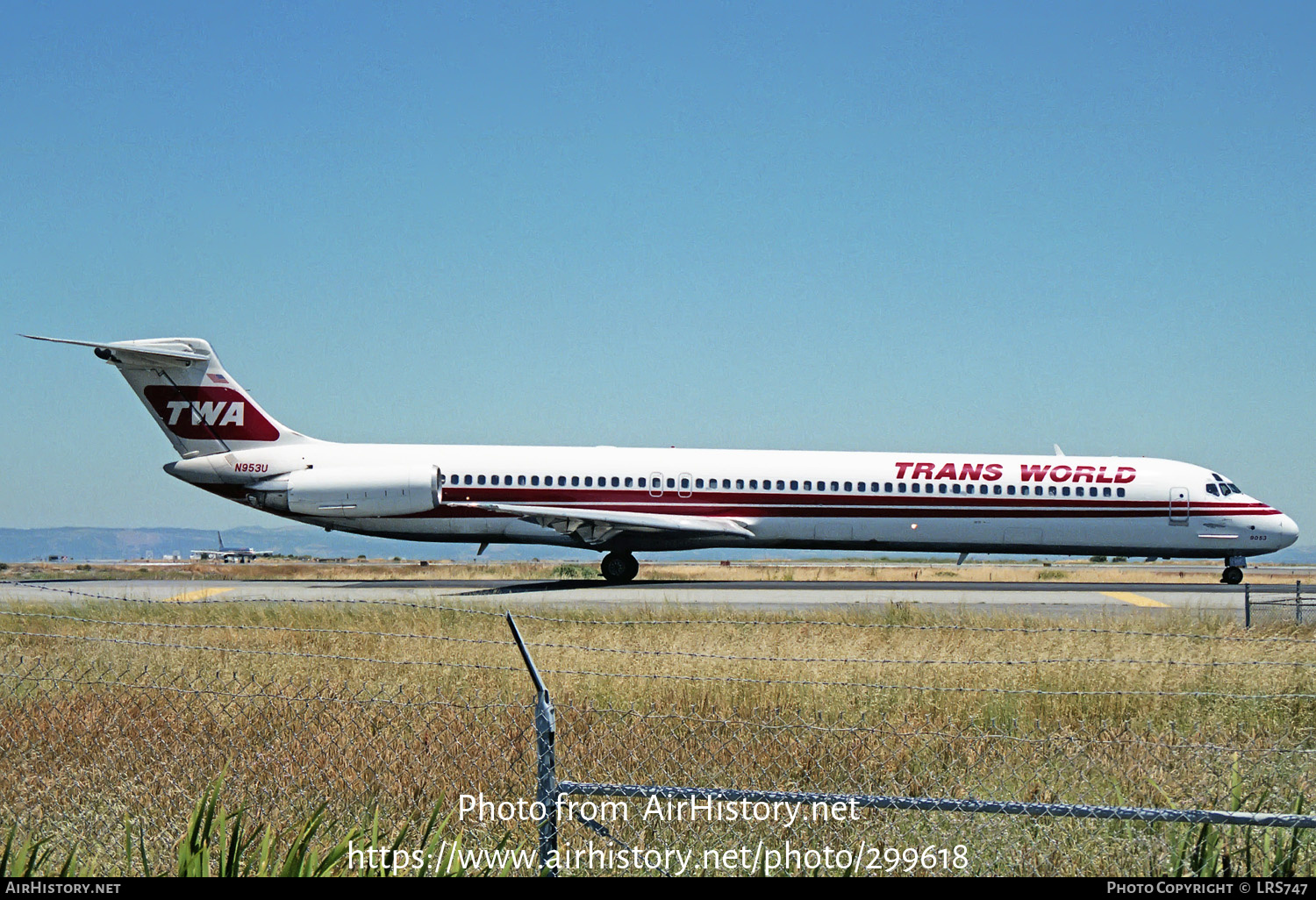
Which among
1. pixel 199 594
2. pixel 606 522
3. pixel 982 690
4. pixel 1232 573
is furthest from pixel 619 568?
pixel 982 690

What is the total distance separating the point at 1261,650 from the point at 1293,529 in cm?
1656

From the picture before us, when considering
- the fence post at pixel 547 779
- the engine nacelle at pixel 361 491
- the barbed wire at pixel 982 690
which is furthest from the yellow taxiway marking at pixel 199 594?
the fence post at pixel 547 779

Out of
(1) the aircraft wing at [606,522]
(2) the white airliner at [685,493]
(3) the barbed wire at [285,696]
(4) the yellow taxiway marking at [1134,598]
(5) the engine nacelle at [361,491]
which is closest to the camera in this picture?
(3) the barbed wire at [285,696]

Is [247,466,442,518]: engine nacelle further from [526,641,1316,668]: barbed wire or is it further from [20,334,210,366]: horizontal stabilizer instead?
[526,641,1316,668]: barbed wire

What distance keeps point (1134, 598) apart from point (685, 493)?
9708mm

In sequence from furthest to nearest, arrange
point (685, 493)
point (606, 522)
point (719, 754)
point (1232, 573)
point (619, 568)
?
point (1232, 573)
point (619, 568)
point (685, 493)
point (606, 522)
point (719, 754)

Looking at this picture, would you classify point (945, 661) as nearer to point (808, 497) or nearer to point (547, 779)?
point (547, 779)

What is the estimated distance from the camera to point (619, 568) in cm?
2669

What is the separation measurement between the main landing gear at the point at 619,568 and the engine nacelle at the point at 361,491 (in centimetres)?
422

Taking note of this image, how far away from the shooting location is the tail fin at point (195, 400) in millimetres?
26422

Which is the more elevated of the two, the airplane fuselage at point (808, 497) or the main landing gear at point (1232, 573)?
the airplane fuselage at point (808, 497)

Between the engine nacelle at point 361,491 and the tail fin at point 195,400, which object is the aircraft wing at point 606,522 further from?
the tail fin at point 195,400

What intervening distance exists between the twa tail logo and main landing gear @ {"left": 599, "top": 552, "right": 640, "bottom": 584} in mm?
8728

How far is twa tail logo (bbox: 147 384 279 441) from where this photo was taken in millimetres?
26469
